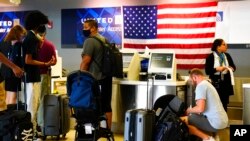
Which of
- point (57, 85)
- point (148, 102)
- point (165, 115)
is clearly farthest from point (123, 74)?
point (165, 115)

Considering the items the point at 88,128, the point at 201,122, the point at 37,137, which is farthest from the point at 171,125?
the point at 37,137

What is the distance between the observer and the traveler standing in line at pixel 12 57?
5215 millimetres

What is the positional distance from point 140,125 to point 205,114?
0.94m

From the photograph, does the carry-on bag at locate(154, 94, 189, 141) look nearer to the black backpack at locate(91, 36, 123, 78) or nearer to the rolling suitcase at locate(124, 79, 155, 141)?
the rolling suitcase at locate(124, 79, 155, 141)

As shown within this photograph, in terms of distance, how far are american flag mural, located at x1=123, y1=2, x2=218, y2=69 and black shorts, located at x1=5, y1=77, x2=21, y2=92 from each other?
124 inches

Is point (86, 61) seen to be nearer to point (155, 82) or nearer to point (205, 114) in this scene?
point (155, 82)

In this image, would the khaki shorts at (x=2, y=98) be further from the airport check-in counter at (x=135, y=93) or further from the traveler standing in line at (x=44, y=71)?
the airport check-in counter at (x=135, y=93)

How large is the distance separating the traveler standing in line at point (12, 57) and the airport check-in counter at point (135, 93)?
1.72m

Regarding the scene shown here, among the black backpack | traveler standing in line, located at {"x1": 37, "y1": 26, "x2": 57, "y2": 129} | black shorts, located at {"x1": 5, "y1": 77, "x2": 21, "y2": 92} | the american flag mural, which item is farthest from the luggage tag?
the american flag mural

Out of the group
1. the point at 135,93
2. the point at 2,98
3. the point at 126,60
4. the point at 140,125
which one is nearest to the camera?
the point at 140,125

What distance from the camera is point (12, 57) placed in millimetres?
5219

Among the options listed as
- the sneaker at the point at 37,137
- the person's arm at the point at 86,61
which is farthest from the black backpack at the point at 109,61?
the sneaker at the point at 37,137

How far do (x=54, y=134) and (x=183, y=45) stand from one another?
2.99m

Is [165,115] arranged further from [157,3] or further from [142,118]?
[157,3]
